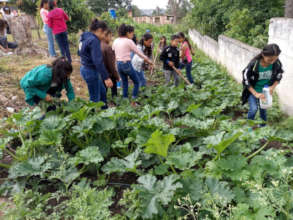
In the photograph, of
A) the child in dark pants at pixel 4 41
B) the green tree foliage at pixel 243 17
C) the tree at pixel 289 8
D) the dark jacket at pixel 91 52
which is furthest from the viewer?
the green tree foliage at pixel 243 17

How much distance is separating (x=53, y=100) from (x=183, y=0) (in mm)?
47809

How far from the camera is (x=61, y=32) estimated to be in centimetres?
643

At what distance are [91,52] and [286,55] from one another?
3.52 meters

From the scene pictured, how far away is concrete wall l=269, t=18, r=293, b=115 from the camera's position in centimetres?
439

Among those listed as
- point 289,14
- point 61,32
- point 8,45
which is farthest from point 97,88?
point 289,14

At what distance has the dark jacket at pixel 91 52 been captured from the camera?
382cm

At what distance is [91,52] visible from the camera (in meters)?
3.88

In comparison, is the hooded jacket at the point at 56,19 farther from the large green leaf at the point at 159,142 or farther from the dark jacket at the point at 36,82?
the large green leaf at the point at 159,142

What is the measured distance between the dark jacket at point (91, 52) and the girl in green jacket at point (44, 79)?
0.49m

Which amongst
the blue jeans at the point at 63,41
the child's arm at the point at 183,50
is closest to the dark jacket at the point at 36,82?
the blue jeans at the point at 63,41

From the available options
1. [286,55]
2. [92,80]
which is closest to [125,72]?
[92,80]

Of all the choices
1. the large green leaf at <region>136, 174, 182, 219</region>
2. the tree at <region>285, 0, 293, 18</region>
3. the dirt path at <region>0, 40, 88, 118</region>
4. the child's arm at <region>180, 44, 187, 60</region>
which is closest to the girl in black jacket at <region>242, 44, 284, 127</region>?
the large green leaf at <region>136, 174, 182, 219</region>

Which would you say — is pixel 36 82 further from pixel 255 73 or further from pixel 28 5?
pixel 28 5

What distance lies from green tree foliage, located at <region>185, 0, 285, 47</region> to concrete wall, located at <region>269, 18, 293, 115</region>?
3.38 metres
